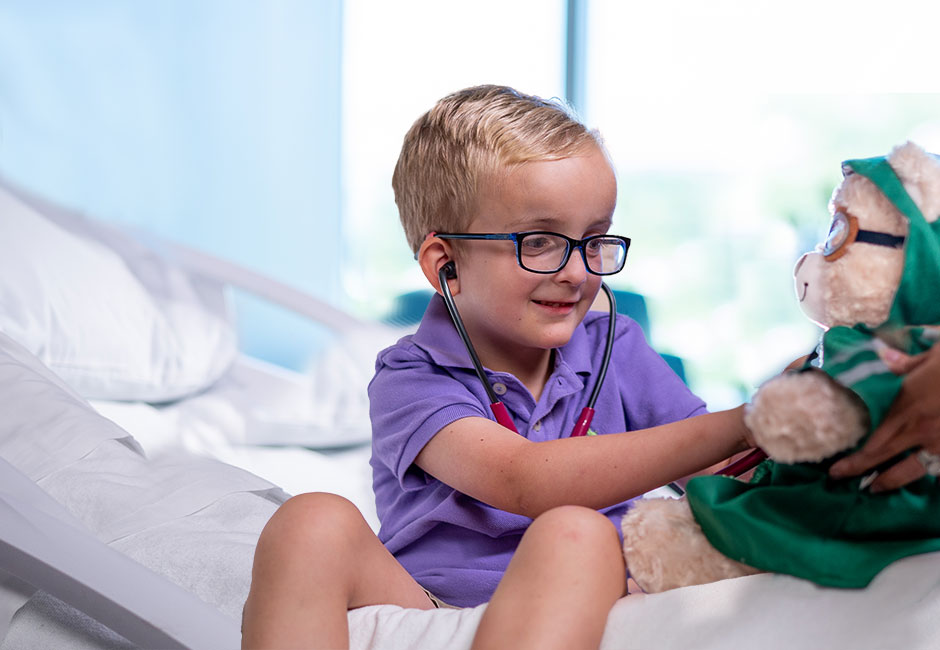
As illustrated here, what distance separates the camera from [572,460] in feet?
3.00

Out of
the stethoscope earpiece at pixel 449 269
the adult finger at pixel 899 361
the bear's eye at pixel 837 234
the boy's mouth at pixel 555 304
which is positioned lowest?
the boy's mouth at pixel 555 304

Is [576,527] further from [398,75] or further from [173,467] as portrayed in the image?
[398,75]

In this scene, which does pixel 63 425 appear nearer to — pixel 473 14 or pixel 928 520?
pixel 928 520

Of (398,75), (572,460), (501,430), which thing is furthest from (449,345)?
(398,75)

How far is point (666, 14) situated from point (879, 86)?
94cm

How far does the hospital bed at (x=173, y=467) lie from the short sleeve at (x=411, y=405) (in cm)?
22

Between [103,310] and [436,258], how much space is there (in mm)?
1179

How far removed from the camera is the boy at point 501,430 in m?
0.82

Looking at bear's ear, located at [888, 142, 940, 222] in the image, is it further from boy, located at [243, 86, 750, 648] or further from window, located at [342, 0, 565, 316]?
window, located at [342, 0, 565, 316]

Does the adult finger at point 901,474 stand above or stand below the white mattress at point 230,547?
above

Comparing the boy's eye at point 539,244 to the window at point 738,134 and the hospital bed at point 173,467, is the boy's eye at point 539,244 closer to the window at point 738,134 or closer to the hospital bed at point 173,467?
the hospital bed at point 173,467

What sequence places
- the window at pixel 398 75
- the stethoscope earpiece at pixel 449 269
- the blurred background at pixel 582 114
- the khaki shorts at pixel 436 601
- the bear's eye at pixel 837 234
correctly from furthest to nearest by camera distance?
the window at pixel 398 75 < the blurred background at pixel 582 114 < the stethoscope earpiece at pixel 449 269 < the khaki shorts at pixel 436 601 < the bear's eye at pixel 837 234

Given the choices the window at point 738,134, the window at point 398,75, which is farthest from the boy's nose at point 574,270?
the window at point 398,75

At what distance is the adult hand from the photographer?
0.69 meters
